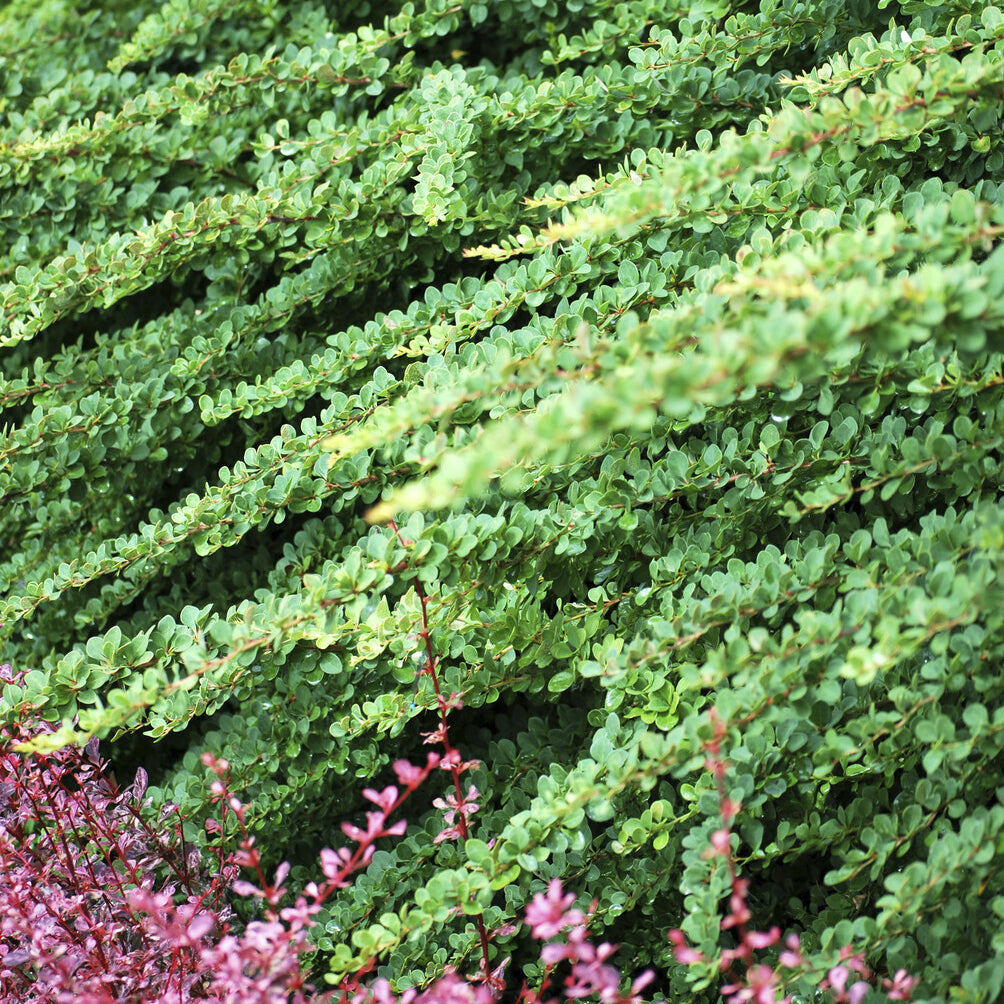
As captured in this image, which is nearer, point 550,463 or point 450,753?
point 450,753

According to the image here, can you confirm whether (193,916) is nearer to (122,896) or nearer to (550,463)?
(122,896)

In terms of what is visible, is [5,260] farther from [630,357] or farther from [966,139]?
[966,139]

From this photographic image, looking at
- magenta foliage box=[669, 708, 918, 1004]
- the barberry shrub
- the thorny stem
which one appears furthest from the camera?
the thorny stem

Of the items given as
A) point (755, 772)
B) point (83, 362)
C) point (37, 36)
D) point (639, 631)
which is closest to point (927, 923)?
point (755, 772)

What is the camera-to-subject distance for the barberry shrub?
116 centimetres

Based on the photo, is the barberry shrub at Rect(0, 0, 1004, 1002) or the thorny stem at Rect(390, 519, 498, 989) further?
the thorny stem at Rect(390, 519, 498, 989)

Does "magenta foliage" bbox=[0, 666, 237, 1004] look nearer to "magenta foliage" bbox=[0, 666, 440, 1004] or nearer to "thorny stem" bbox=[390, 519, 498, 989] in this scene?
"magenta foliage" bbox=[0, 666, 440, 1004]

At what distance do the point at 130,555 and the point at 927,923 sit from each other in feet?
4.38

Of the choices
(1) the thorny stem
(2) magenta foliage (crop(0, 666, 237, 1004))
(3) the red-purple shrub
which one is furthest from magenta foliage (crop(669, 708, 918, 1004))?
(2) magenta foliage (crop(0, 666, 237, 1004))

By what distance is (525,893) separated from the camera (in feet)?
4.73

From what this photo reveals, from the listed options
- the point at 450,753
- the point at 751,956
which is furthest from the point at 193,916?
the point at 751,956

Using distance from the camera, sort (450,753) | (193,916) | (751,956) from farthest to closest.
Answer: (193,916) < (450,753) < (751,956)

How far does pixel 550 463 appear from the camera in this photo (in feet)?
4.85

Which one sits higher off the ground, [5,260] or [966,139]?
[5,260]
